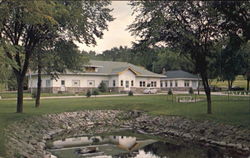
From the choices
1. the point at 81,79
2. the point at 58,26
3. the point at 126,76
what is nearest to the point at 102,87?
the point at 81,79

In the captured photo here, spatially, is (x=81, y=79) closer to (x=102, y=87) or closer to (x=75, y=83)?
(x=75, y=83)

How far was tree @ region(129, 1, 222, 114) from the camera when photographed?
67.4ft

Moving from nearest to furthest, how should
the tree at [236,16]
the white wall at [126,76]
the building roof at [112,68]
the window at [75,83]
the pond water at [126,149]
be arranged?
1. the pond water at [126,149]
2. the tree at [236,16]
3. the window at [75,83]
4. the white wall at [126,76]
5. the building roof at [112,68]

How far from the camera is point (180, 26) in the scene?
21109 mm

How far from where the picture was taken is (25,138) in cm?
1700

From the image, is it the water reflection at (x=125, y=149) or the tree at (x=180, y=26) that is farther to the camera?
the tree at (x=180, y=26)

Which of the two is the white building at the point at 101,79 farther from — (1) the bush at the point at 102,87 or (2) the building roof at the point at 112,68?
(1) the bush at the point at 102,87

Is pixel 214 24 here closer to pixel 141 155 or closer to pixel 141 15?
pixel 141 15

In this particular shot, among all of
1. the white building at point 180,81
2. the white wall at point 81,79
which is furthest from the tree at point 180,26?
the white building at point 180,81

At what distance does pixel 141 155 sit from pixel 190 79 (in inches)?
2158

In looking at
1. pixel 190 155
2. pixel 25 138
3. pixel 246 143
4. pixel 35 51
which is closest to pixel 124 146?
pixel 190 155

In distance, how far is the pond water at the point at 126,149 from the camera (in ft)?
52.1

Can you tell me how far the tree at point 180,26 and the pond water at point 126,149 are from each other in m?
6.25

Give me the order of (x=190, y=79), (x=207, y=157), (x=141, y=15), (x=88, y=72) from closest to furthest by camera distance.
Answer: (x=207, y=157) < (x=141, y=15) < (x=88, y=72) < (x=190, y=79)
